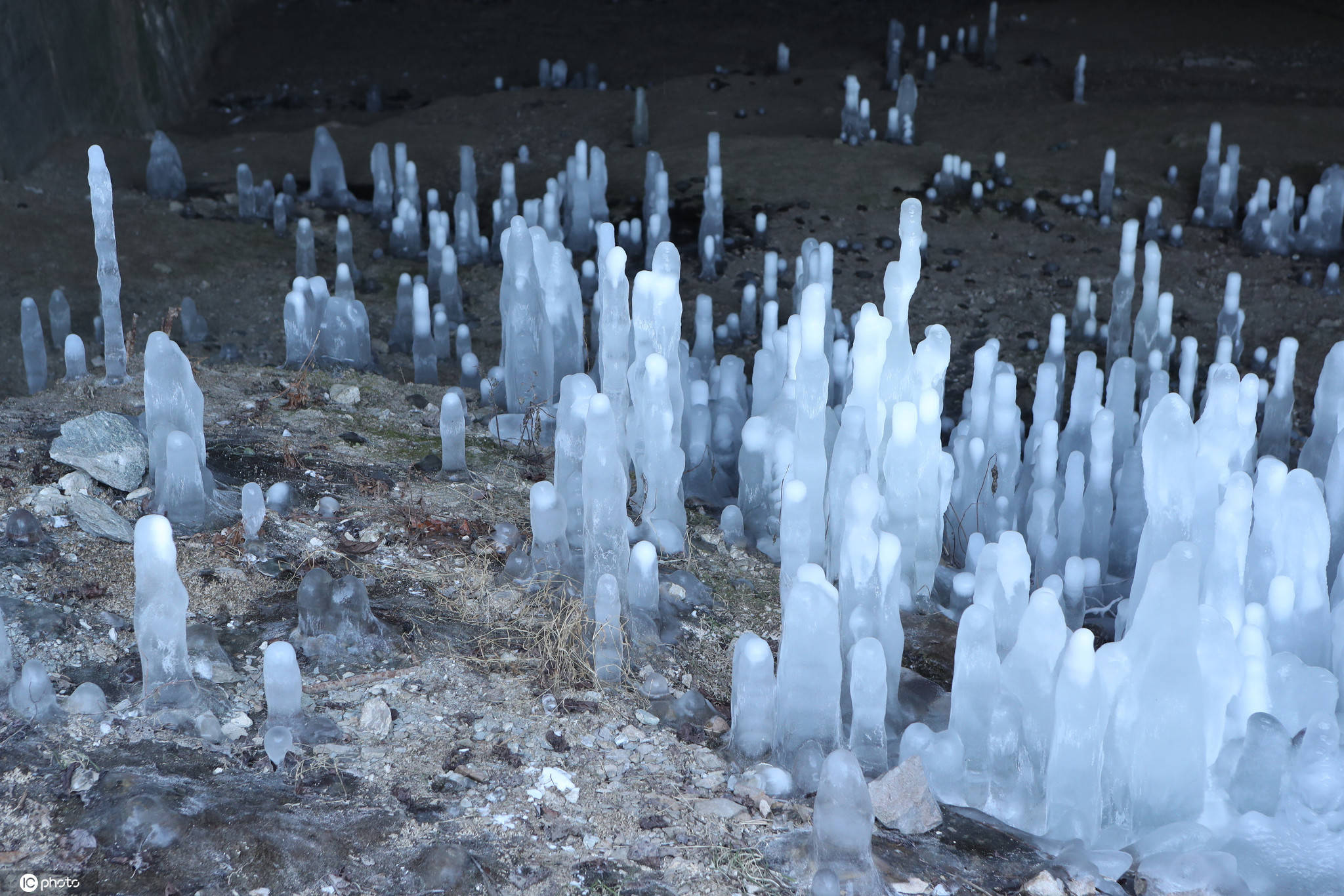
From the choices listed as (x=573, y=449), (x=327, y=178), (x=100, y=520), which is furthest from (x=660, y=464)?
(x=327, y=178)

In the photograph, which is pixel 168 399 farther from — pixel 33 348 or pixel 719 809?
pixel 719 809

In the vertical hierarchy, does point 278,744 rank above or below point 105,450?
below

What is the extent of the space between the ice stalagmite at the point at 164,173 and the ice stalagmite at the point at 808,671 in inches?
309

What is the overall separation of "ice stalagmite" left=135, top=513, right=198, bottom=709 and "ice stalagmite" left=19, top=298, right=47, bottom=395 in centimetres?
346

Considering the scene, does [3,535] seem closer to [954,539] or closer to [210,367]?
[210,367]

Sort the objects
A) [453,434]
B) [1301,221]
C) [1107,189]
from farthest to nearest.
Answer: [1107,189]
[1301,221]
[453,434]

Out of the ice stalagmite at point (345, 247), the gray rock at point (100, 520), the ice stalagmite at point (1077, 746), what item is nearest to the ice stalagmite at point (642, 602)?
the ice stalagmite at point (1077, 746)

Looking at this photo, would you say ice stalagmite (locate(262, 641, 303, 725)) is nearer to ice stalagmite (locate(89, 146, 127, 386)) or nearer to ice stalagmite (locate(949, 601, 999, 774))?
ice stalagmite (locate(949, 601, 999, 774))

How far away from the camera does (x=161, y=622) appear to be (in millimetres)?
4086

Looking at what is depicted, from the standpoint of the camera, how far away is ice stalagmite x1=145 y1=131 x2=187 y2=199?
10.3 meters

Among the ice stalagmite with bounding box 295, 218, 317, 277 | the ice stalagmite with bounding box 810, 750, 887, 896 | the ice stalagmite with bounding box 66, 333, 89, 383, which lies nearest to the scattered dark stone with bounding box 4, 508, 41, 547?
the ice stalagmite with bounding box 66, 333, 89, 383

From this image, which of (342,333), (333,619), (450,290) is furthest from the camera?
(450,290)
